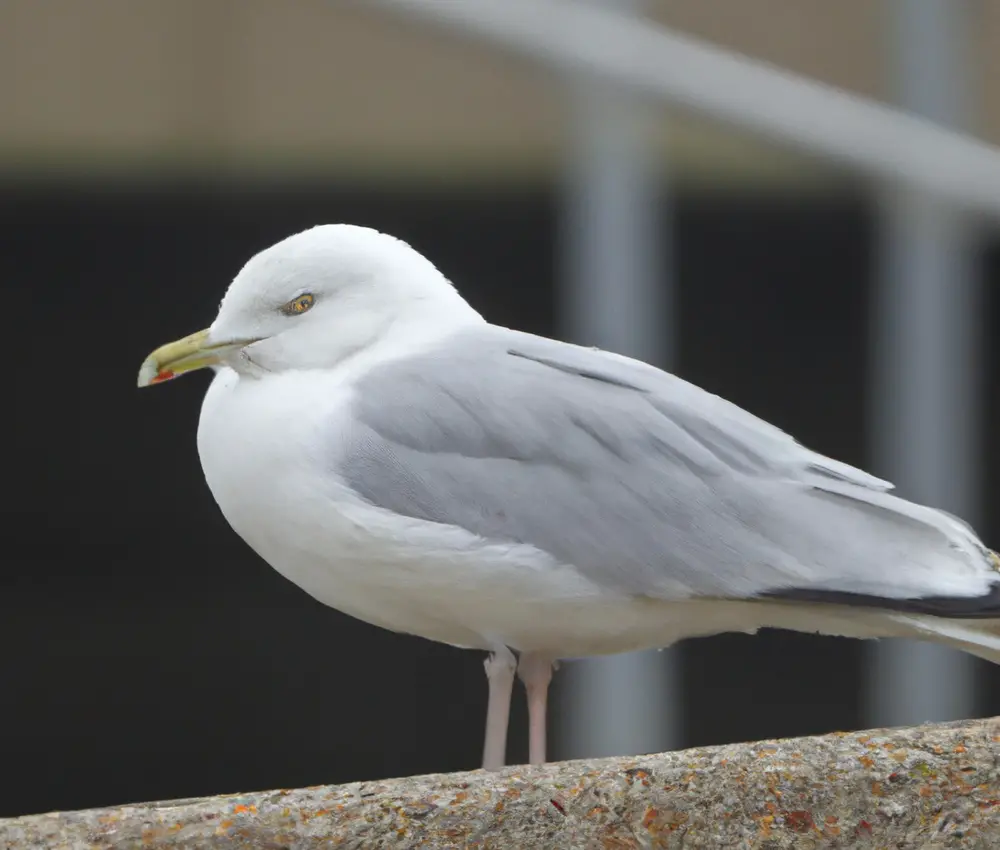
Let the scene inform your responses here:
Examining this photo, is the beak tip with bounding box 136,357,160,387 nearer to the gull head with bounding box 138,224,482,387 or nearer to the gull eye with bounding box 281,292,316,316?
the gull head with bounding box 138,224,482,387

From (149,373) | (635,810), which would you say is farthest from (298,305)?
(635,810)

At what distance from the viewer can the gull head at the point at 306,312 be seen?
1745 millimetres

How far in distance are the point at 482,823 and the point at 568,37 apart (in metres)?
1.65

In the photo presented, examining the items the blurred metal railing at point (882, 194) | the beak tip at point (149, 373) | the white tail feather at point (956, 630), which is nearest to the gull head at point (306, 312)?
the beak tip at point (149, 373)

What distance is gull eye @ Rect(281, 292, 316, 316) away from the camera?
1749 millimetres

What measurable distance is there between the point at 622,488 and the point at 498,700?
211mm

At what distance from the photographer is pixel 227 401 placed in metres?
1.76

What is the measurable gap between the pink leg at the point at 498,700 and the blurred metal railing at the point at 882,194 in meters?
1.01

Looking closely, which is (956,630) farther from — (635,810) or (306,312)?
(306,312)

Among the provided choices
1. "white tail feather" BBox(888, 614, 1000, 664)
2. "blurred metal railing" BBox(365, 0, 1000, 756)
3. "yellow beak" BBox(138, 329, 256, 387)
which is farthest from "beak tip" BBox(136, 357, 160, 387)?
"blurred metal railing" BBox(365, 0, 1000, 756)

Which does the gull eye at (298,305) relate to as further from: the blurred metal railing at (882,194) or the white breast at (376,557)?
the blurred metal railing at (882,194)

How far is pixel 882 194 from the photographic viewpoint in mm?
3906

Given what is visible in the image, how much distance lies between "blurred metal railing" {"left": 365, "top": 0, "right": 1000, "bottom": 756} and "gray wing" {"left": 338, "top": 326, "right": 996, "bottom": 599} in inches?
32.8

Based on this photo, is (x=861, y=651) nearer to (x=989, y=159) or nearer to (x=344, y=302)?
(x=989, y=159)
